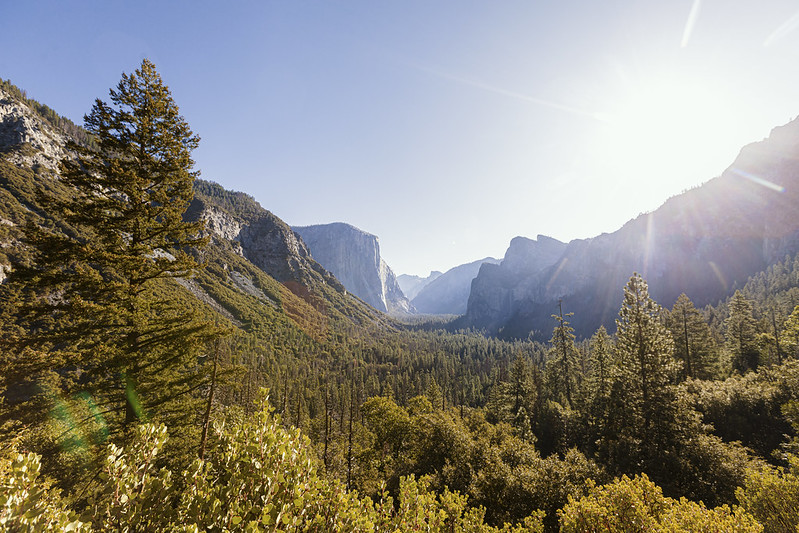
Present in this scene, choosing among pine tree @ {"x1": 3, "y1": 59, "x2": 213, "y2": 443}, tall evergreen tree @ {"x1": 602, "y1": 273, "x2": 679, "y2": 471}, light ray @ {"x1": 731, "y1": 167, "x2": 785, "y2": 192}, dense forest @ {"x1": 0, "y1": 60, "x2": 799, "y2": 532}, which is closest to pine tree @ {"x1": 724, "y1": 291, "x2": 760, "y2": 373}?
dense forest @ {"x1": 0, "y1": 60, "x2": 799, "y2": 532}

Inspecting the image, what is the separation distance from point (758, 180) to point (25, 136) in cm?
38660

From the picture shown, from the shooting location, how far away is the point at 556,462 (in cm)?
1579

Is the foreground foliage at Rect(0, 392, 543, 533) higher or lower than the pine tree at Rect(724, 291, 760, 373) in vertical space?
higher

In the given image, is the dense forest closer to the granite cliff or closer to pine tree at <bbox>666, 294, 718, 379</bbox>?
pine tree at <bbox>666, 294, 718, 379</bbox>

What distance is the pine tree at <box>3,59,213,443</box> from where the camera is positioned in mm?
8375

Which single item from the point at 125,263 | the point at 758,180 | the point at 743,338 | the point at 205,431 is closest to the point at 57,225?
the point at 125,263

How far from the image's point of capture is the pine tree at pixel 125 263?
27.5 ft

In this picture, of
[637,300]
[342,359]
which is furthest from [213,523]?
[342,359]

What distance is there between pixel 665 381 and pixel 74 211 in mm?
30056

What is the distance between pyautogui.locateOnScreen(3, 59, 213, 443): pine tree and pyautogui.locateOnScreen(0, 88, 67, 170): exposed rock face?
165m

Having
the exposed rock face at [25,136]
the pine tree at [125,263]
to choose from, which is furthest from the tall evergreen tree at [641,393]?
the exposed rock face at [25,136]

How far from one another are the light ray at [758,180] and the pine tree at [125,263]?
27766 centimetres

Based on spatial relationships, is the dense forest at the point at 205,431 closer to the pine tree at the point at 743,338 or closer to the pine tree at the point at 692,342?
the pine tree at the point at 692,342

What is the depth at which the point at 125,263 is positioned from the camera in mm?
8961
